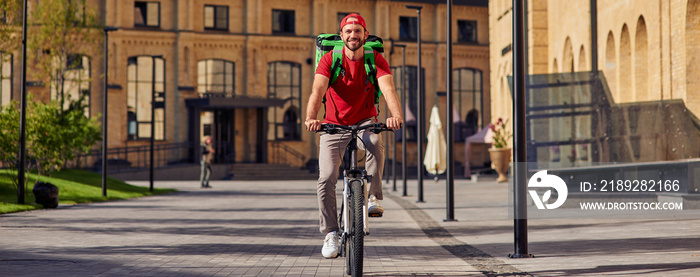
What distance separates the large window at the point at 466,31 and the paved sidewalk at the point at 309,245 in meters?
39.4

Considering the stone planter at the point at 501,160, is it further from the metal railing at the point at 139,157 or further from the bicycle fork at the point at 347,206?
the bicycle fork at the point at 347,206

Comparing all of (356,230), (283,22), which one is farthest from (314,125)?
(283,22)

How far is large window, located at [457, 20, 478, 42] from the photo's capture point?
56.0 metres

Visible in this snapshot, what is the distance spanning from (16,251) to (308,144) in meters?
42.4

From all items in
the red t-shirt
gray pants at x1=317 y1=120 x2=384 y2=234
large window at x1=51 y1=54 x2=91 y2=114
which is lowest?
gray pants at x1=317 y1=120 x2=384 y2=234

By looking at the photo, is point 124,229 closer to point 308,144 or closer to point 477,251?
point 477,251

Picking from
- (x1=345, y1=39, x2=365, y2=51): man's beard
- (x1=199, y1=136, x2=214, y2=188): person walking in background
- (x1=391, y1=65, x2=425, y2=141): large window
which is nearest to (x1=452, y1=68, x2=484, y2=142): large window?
(x1=391, y1=65, x2=425, y2=141): large window

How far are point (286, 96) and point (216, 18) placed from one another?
249 inches

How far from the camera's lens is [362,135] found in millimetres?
6887

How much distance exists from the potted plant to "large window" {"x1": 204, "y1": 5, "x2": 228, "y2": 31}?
71.1 feet

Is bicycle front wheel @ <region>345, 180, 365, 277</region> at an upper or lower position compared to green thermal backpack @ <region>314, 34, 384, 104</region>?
lower

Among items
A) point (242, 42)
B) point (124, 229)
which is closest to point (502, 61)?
point (242, 42)

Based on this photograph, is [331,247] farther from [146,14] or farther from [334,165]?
[146,14]

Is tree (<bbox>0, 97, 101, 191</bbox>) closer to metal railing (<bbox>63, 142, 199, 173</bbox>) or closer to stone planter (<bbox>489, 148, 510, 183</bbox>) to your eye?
stone planter (<bbox>489, 148, 510, 183</bbox>)
